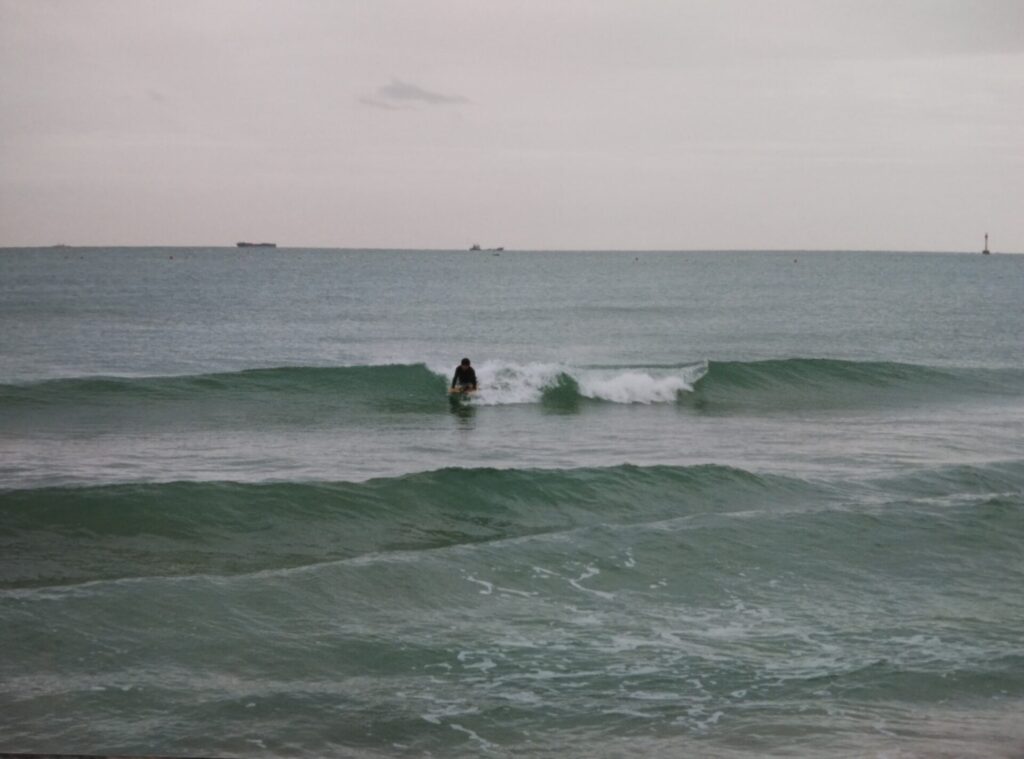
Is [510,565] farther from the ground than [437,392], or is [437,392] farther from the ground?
[437,392]

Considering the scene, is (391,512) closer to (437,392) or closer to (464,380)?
(464,380)

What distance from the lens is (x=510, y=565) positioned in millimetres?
12609

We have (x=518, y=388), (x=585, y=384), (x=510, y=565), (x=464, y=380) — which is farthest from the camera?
(x=585, y=384)

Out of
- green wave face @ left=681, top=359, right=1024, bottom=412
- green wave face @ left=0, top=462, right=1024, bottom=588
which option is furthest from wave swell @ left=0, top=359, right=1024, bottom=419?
green wave face @ left=0, top=462, right=1024, bottom=588

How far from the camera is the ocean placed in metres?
8.41

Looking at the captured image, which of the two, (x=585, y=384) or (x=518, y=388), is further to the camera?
(x=585, y=384)

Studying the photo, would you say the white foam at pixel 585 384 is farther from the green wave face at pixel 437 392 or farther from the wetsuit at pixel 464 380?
the wetsuit at pixel 464 380

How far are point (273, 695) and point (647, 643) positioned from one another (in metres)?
3.28

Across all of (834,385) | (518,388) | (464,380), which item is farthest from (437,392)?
(834,385)

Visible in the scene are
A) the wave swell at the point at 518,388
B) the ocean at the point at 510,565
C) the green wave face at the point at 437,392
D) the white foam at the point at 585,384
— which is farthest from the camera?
the white foam at the point at 585,384

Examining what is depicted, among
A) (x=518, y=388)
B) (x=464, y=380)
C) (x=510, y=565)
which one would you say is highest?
(x=464, y=380)

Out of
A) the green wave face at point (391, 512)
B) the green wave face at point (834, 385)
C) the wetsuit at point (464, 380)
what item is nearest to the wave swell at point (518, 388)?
the green wave face at point (834, 385)

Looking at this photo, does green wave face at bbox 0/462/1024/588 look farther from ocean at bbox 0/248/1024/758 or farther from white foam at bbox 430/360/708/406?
white foam at bbox 430/360/708/406

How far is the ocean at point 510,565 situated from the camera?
8.41 meters
